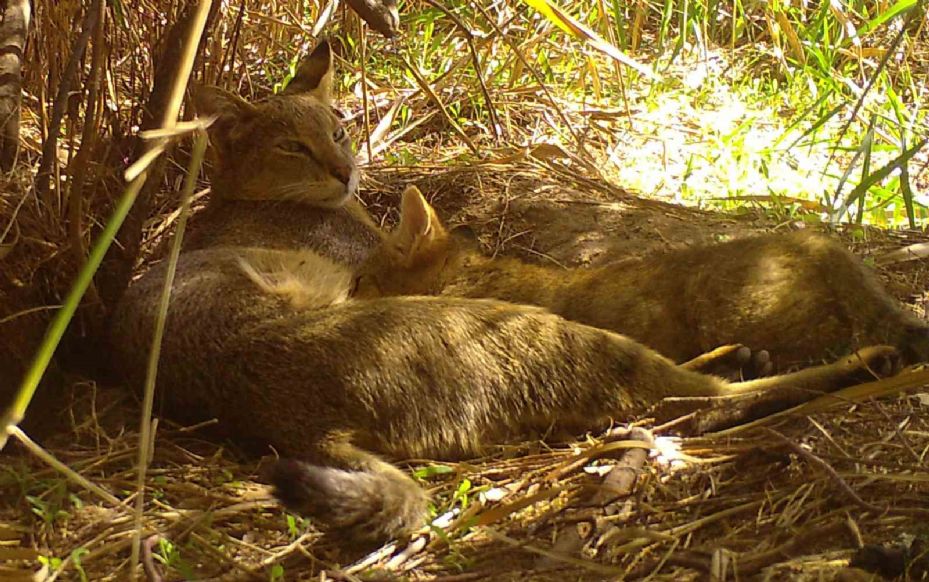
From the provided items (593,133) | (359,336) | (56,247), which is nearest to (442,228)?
(359,336)

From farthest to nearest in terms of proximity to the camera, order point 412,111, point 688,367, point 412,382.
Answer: point 412,111
point 688,367
point 412,382

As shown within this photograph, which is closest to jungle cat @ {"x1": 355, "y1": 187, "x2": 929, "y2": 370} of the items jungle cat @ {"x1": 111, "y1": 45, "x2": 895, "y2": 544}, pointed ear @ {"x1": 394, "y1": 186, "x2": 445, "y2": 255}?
pointed ear @ {"x1": 394, "y1": 186, "x2": 445, "y2": 255}

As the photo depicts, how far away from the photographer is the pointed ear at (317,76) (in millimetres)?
5074

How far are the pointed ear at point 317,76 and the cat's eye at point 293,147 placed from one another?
471 mm

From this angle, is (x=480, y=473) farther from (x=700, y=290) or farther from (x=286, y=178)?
(x=286, y=178)

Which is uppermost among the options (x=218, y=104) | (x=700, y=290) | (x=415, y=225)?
(x=218, y=104)

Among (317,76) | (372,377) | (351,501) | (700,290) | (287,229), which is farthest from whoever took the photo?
(317,76)

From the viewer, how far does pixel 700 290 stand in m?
3.60

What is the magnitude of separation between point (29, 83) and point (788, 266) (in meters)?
3.20

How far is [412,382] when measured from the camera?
3.00 metres

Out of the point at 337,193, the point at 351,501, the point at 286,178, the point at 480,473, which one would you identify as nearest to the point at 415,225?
the point at 337,193

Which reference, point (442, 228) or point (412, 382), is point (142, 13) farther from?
point (412, 382)

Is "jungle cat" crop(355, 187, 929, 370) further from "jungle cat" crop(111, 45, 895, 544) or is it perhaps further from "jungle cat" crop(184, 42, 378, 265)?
"jungle cat" crop(184, 42, 378, 265)

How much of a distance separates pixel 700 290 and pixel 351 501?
1612 mm
